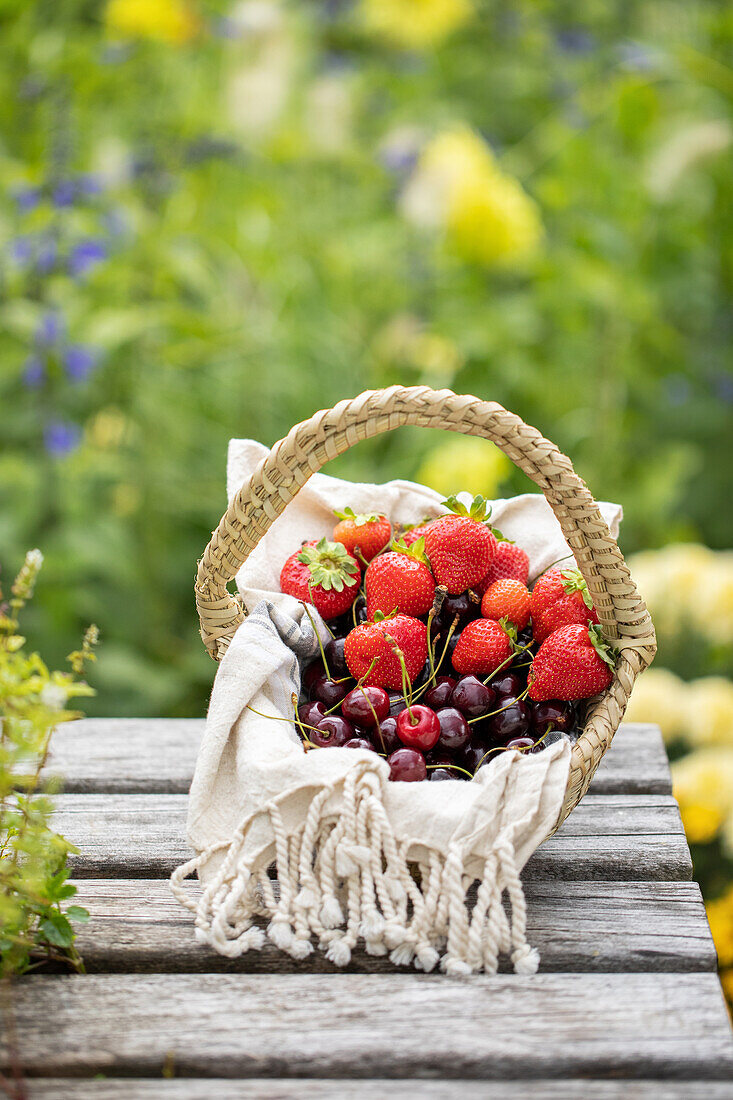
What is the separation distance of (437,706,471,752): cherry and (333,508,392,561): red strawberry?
0.21 meters

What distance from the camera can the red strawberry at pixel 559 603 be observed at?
903 millimetres

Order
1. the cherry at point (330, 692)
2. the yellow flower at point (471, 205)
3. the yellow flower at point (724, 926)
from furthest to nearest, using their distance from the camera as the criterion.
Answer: the yellow flower at point (471, 205), the yellow flower at point (724, 926), the cherry at point (330, 692)

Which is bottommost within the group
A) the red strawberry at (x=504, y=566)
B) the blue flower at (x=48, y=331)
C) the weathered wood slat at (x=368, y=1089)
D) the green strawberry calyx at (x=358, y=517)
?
the weathered wood slat at (x=368, y=1089)

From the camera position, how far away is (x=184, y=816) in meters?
1.04

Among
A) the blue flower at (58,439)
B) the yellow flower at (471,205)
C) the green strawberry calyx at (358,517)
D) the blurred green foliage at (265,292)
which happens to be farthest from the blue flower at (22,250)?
the green strawberry calyx at (358,517)

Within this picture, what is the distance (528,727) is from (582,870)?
0.16m

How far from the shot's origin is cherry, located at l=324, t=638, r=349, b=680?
3.08 ft

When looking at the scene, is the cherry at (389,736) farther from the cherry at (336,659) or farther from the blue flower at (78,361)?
the blue flower at (78,361)

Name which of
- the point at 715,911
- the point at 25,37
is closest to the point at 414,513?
the point at 715,911

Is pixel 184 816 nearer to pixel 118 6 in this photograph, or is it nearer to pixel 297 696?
pixel 297 696

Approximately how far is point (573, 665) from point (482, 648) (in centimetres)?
9

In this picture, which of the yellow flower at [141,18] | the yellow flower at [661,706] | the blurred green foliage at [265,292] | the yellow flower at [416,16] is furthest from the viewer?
the yellow flower at [416,16]

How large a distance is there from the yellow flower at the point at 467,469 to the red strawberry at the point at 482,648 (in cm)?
76

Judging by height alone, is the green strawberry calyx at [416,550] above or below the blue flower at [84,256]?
below
